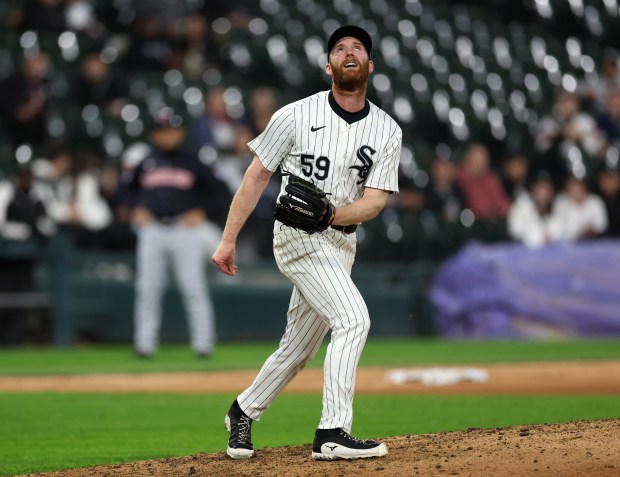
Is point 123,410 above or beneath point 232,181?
beneath

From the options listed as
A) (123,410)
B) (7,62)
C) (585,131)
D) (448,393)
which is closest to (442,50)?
(585,131)

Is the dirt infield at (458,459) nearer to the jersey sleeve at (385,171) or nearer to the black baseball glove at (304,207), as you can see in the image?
the black baseball glove at (304,207)

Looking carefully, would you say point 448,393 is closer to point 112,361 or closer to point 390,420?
point 390,420

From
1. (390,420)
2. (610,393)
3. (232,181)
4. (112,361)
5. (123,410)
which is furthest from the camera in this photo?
(232,181)

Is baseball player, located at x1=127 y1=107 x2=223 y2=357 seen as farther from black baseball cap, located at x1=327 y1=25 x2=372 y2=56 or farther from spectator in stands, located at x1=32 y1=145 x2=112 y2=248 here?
black baseball cap, located at x1=327 y1=25 x2=372 y2=56

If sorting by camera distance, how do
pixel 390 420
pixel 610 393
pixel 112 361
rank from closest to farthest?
pixel 390 420, pixel 610 393, pixel 112 361

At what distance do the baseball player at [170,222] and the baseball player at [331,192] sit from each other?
20.0 ft

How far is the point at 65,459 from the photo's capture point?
5297mm

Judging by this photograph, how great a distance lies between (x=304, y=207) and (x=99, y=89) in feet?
30.8

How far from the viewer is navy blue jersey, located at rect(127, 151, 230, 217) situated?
10.8 m

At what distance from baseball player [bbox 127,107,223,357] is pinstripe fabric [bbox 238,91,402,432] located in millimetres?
6089

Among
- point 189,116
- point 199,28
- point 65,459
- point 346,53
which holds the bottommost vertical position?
point 65,459

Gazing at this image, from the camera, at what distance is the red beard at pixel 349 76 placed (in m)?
4.67

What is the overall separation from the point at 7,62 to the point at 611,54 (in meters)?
9.77
